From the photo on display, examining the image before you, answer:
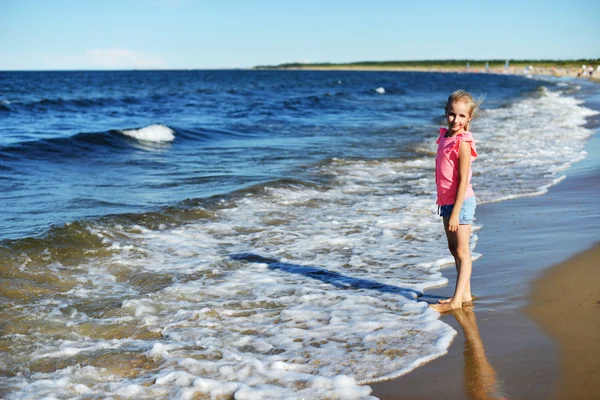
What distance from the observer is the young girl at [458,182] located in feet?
14.4

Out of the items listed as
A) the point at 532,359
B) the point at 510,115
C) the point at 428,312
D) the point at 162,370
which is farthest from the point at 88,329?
the point at 510,115

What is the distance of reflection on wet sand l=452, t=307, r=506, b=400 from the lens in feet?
10.3

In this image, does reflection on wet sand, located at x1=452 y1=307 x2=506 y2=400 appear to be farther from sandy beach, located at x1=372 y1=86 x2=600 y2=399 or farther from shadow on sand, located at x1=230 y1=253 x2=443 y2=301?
shadow on sand, located at x1=230 y1=253 x2=443 y2=301

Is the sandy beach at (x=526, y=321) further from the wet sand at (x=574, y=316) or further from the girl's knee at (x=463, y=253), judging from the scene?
the girl's knee at (x=463, y=253)

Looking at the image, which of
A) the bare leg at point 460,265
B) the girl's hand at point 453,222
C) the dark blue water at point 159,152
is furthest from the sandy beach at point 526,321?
the dark blue water at point 159,152

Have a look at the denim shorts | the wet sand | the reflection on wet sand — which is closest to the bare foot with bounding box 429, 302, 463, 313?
the reflection on wet sand

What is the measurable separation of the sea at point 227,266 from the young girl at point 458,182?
14.1 inches

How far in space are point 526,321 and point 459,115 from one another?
5.05 ft

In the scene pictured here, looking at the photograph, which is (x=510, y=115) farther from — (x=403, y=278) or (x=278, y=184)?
(x=403, y=278)

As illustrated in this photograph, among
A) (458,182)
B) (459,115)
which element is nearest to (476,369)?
(458,182)

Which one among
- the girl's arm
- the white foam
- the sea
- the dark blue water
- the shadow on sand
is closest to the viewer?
the sea

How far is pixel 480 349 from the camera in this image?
370 cm

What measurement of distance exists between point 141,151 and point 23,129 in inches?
279

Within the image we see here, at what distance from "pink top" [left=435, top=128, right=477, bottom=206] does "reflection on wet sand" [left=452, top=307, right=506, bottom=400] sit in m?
0.92
